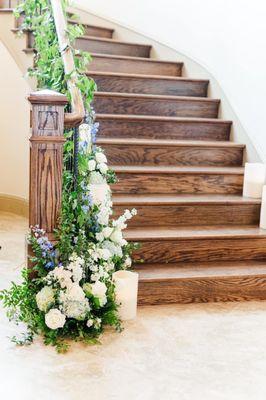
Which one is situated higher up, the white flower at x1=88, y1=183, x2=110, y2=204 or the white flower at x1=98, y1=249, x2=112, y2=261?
the white flower at x1=88, y1=183, x2=110, y2=204

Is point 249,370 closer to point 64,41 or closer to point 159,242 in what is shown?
point 159,242

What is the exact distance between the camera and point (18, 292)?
261 centimetres

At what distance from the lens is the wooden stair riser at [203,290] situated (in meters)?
2.81

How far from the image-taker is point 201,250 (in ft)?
10.2

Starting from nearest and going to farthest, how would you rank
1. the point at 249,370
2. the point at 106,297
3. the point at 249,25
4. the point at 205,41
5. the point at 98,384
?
the point at 98,384, the point at 249,370, the point at 106,297, the point at 249,25, the point at 205,41

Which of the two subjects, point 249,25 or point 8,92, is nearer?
point 249,25

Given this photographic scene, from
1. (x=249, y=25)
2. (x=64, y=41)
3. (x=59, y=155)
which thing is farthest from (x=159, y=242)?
(x=249, y=25)

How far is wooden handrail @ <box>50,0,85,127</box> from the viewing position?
2518 mm

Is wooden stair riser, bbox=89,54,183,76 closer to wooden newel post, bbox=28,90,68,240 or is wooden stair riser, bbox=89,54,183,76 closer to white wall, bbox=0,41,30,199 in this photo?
white wall, bbox=0,41,30,199

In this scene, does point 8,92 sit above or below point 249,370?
above

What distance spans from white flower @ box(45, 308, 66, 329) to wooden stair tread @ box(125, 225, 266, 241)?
72 cm

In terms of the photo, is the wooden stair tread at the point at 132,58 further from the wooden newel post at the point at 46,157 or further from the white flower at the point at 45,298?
the white flower at the point at 45,298

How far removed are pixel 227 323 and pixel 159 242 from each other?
607 mm

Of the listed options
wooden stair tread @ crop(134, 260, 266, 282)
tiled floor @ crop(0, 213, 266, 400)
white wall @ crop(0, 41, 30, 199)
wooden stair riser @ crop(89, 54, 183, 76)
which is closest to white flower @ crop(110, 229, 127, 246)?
wooden stair tread @ crop(134, 260, 266, 282)
